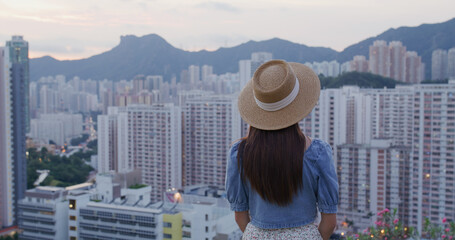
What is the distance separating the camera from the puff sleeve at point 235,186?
620mm

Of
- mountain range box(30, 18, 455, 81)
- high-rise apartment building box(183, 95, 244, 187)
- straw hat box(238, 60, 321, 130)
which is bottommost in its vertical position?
high-rise apartment building box(183, 95, 244, 187)

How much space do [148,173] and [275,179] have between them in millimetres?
10040

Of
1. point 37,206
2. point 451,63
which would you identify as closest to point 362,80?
point 451,63

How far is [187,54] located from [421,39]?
32.7 ft

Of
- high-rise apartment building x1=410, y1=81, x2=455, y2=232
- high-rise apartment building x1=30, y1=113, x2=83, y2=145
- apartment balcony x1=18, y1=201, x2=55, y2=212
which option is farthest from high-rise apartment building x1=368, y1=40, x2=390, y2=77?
high-rise apartment building x1=30, y1=113, x2=83, y2=145

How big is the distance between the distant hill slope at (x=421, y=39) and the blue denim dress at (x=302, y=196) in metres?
12.7

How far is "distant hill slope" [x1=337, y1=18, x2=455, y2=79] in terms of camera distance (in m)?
14.5

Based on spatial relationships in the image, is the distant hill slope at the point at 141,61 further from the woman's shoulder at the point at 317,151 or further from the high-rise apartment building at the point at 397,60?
the woman's shoulder at the point at 317,151

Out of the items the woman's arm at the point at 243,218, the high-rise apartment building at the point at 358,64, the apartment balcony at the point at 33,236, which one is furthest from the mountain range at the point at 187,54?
the woman's arm at the point at 243,218

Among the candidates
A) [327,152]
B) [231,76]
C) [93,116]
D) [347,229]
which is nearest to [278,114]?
[327,152]

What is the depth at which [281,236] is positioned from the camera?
0.60m

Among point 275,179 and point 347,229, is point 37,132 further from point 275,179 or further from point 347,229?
point 275,179

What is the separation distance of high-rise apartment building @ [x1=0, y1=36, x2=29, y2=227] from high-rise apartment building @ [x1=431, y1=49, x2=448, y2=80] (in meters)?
12.1

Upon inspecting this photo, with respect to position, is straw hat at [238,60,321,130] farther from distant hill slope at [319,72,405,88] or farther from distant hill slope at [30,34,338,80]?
distant hill slope at [30,34,338,80]
